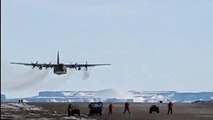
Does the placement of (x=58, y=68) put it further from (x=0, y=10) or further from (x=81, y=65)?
(x=0, y=10)

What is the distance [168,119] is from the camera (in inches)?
2591

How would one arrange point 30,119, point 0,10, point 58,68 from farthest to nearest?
point 58,68 → point 30,119 → point 0,10

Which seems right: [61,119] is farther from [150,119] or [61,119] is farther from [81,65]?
[81,65]

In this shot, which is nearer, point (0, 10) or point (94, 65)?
point (0, 10)

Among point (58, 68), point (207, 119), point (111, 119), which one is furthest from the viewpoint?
point (58, 68)

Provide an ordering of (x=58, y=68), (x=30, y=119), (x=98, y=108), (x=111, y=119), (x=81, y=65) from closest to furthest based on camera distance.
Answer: (x=30, y=119), (x=111, y=119), (x=98, y=108), (x=58, y=68), (x=81, y=65)

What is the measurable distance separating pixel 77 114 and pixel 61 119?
45.6 ft

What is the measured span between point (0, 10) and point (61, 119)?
98.7 feet

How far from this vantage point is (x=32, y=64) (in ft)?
454

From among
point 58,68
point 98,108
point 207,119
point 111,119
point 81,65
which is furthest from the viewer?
point 81,65

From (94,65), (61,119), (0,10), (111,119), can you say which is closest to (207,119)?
(111,119)

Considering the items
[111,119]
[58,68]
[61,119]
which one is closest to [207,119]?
[111,119]

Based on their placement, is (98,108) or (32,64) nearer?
(98,108)

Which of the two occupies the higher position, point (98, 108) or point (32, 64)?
point (32, 64)
